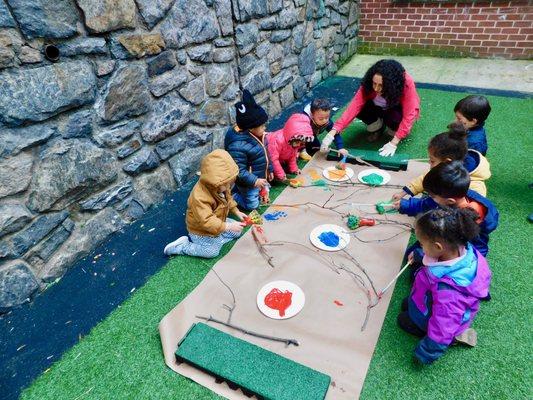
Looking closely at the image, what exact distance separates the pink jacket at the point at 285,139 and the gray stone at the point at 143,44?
1.18 meters

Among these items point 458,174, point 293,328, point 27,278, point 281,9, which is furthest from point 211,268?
point 281,9

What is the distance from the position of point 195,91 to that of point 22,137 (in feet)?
4.89

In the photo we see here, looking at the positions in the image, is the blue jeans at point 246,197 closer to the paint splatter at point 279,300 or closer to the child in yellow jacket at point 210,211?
the child in yellow jacket at point 210,211

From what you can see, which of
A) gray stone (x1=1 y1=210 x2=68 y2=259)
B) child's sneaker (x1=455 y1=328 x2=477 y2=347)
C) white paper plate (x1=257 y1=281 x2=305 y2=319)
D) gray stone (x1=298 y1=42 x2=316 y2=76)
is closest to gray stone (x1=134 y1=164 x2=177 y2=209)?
gray stone (x1=1 y1=210 x2=68 y2=259)

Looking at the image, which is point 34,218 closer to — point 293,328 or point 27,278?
point 27,278

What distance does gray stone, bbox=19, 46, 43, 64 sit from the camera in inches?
71.7

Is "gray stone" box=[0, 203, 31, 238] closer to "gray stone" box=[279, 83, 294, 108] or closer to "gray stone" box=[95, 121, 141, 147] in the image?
"gray stone" box=[95, 121, 141, 147]

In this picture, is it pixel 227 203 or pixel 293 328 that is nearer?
pixel 293 328

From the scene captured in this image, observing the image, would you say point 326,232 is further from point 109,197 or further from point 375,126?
point 375,126

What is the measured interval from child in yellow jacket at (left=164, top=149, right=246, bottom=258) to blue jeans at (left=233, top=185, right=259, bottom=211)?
Result: 0.99 ft

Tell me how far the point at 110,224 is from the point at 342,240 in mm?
1803

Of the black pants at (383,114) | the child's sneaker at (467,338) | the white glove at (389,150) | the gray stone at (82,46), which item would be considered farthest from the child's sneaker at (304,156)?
the child's sneaker at (467,338)

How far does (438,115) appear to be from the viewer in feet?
14.1

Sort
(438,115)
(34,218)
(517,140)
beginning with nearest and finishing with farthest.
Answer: (34,218), (517,140), (438,115)
